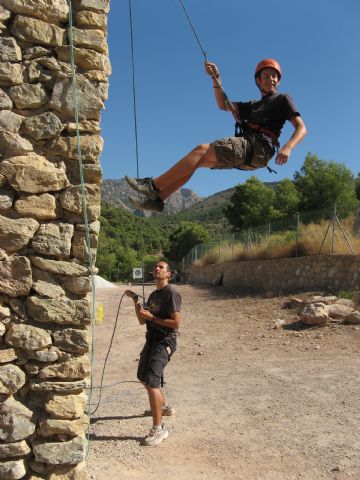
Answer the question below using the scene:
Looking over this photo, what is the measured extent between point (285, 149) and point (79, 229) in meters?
1.74

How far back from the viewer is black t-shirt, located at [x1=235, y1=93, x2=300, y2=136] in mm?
3871

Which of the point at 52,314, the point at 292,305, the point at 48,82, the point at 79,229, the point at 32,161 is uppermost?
the point at 48,82

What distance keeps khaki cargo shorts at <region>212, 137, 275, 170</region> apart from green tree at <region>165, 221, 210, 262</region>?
42.6m

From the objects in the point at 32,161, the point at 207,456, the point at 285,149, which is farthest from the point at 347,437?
the point at 32,161

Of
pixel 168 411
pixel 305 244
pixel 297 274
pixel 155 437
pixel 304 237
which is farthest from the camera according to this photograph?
pixel 304 237

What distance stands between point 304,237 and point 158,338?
9.85 metres

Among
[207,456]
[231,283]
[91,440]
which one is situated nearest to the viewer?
[207,456]

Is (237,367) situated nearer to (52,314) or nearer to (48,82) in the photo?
(52,314)

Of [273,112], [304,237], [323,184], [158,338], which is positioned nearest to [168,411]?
[158,338]

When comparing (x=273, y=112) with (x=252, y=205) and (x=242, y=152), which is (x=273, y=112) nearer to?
(x=242, y=152)

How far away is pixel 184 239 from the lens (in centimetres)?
4756

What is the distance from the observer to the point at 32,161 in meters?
3.44

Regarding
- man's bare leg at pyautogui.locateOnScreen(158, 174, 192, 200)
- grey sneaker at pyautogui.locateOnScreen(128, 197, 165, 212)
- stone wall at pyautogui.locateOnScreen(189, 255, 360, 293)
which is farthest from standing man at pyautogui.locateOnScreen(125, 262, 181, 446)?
stone wall at pyautogui.locateOnScreen(189, 255, 360, 293)

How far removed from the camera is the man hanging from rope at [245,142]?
3.71 metres
